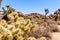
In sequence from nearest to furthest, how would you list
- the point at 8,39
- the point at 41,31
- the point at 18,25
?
the point at 8,39 → the point at 18,25 → the point at 41,31

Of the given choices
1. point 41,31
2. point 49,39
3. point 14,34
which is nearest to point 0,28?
point 14,34

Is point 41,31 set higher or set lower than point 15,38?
lower

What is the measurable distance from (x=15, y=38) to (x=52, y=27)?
13.2 m

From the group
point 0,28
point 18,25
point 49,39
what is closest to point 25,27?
point 18,25

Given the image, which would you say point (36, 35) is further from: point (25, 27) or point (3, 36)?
point (3, 36)

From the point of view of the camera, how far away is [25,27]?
9016mm

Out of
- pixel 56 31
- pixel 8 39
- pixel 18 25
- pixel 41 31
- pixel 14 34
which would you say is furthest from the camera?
pixel 56 31

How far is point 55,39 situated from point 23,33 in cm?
725

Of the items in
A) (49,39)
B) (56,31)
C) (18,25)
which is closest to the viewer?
(18,25)

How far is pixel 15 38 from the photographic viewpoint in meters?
8.47

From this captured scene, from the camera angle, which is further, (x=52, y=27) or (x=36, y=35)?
(x=52, y=27)

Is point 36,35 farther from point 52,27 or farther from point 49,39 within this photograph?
point 52,27

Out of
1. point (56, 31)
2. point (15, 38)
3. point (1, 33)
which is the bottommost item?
point (56, 31)

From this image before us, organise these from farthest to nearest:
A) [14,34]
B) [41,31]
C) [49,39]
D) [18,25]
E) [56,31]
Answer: [56,31] < [41,31] < [49,39] < [18,25] < [14,34]
